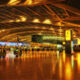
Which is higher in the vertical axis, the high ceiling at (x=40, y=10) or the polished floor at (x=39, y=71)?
the high ceiling at (x=40, y=10)

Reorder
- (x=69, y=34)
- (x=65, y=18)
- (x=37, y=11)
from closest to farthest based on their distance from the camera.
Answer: (x=37, y=11)
(x=65, y=18)
(x=69, y=34)

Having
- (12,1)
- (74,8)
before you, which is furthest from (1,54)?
(74,8)

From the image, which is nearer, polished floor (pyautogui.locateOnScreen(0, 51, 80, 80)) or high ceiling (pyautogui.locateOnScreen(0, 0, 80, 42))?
polished floor (pyautogui.locateOnScreen(0, 51, 80, 80))

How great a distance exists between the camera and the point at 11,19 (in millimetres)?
29656

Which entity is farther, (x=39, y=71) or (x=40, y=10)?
(x=40, y=10)

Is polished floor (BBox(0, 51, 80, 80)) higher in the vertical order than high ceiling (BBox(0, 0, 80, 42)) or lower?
lower

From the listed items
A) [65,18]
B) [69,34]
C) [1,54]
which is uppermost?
[65,18]

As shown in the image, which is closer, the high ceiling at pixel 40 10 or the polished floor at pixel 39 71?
the polished floor at pixel 39 71

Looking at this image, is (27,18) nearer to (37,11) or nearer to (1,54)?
(37,11)

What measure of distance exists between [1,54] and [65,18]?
13.3m

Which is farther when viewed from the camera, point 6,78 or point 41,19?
point 41,19

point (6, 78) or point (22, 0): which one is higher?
point (22, 0)

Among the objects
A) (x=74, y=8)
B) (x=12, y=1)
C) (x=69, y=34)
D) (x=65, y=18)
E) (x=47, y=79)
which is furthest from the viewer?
(x=69, y=34)

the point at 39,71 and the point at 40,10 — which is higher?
the point at 40,10
